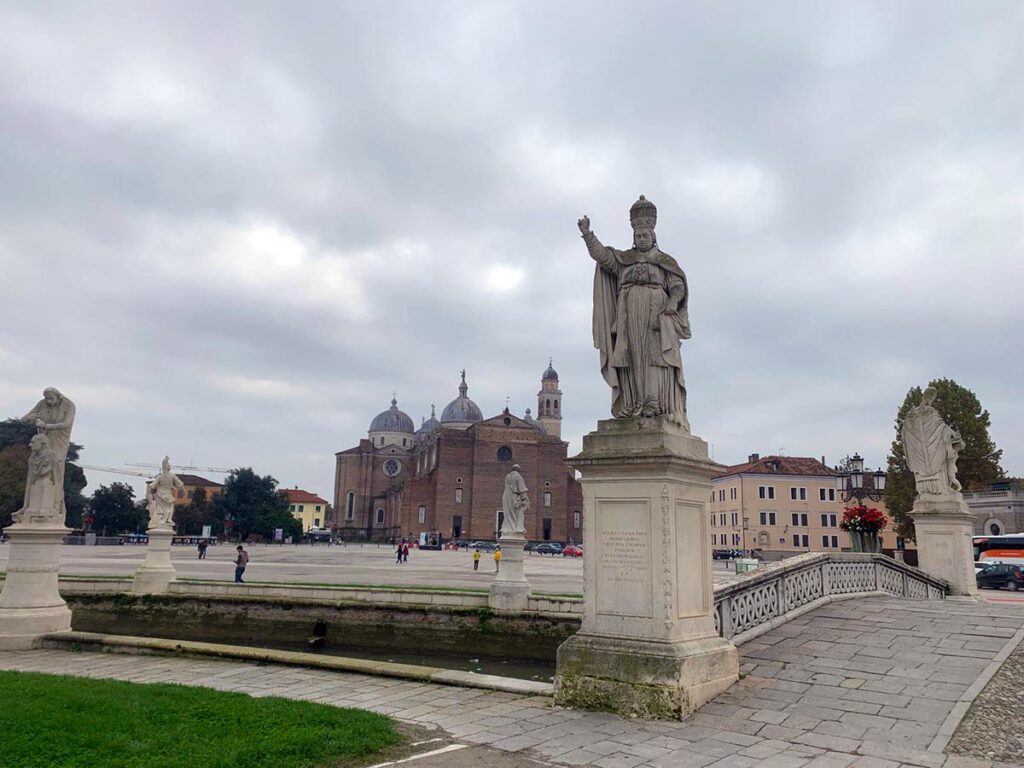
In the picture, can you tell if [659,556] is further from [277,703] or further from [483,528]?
[483,528]

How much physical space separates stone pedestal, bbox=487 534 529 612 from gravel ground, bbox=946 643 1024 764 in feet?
30.2

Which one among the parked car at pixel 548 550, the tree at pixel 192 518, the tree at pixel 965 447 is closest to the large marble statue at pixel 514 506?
the tree at pixel 965 447

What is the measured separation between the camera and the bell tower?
374 ft

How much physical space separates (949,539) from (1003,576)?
16971 millimetres

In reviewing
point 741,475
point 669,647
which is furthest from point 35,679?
point 741,475

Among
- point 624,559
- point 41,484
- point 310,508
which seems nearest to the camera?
point 624,559

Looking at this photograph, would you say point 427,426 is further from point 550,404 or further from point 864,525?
point 864,525

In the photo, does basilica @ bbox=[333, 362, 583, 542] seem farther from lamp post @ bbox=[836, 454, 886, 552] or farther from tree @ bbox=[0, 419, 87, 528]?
lamp post @ bbox=[836, 454, 886, 552]

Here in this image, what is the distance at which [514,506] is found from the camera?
17.3 meters

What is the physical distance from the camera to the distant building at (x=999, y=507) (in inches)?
1641

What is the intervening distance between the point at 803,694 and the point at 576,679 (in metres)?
2.12

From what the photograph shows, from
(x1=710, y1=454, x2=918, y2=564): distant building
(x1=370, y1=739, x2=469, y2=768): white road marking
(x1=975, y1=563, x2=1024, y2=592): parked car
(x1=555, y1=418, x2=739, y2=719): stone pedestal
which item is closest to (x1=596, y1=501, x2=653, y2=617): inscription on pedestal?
(x1=555, y1=418, x2=739, y2=719): stone pedestal

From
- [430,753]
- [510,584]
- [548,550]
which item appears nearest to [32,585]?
[510,584]

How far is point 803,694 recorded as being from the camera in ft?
21.7
